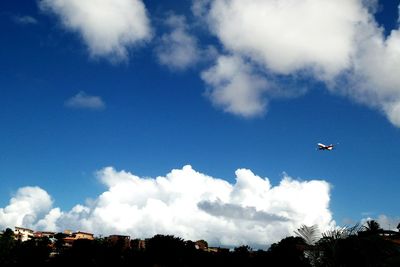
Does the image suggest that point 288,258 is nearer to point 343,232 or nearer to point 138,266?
point 138,266

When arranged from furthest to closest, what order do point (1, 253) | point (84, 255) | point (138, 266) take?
point (1, 253) < point (84, 255) < point (138, 266)

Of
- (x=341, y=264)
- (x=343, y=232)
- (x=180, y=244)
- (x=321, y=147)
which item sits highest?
(x=321, y=147)

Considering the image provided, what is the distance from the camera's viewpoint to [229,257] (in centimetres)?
9138

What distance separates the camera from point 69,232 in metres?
193

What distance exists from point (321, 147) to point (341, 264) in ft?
206

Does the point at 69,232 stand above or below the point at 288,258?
above

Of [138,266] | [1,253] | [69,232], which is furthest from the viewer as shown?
[69,232]

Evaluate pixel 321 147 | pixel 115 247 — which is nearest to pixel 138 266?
pixel 115 247

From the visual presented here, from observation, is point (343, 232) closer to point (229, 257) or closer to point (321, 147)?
point (321, 147)

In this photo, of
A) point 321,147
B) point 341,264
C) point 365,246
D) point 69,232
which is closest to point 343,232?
point 341,264

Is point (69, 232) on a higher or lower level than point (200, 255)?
higher

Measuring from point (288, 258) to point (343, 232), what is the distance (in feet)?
259

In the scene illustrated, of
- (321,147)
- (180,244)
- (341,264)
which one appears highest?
(321,147)

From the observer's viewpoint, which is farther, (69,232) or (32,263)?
(69,232)
